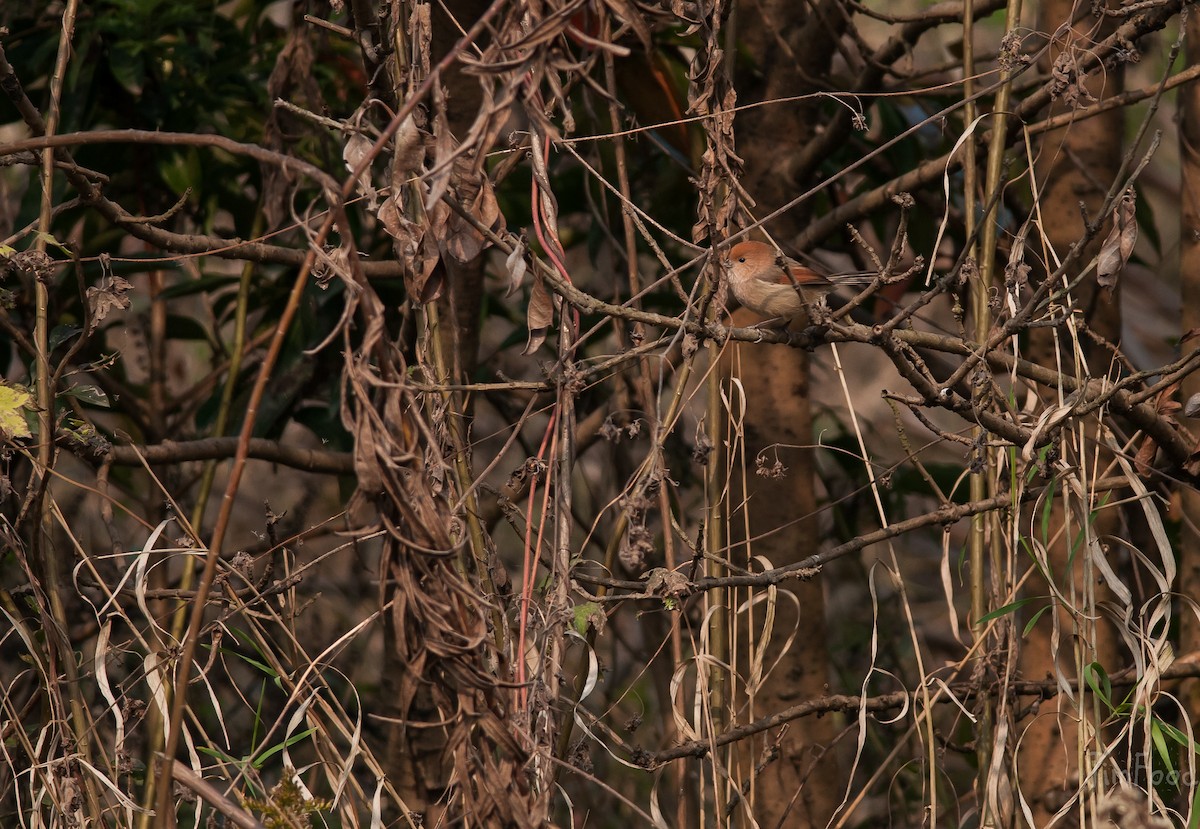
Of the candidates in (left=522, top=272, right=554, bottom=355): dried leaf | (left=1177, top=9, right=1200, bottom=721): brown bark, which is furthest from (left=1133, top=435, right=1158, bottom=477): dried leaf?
(left=522, top=272, right=554, bottom=355): dried leaf

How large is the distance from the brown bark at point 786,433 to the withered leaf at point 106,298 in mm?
1564

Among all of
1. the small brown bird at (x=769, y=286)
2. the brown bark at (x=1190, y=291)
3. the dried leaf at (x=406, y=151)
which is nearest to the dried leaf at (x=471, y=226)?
the dried leaf at (x=406, y=151)

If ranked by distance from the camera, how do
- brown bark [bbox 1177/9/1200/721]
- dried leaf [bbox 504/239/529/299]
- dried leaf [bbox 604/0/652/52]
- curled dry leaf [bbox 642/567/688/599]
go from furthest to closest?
brown bark [bbox 1177/9/1200/721] → curled dry leaf [bbox 642/567/688/599] → dried leaf [bbox 504/239/529/299] → dried leaf [bbox 604/0/652/52]

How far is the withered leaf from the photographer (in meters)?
1.95

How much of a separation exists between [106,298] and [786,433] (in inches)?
71.1

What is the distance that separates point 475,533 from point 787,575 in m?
0.55

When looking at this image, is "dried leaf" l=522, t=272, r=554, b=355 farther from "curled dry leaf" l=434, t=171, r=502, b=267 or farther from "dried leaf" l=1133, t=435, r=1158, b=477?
"dried leaf" l=1133, t=435, r=1158, b=477

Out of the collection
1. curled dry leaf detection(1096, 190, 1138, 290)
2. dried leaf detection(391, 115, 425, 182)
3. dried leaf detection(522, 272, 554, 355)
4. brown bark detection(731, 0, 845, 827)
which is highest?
dried leaf detection(391, 115, 425, 182)

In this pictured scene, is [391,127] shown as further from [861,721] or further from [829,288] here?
[829,288]

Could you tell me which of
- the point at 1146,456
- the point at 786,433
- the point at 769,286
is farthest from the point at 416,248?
the point at 786,433

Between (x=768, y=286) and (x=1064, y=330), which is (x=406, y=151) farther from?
(x=1064, y=330)

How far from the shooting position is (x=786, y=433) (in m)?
3.16

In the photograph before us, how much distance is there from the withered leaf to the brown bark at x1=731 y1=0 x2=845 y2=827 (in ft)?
5.13

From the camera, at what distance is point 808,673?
309cm
